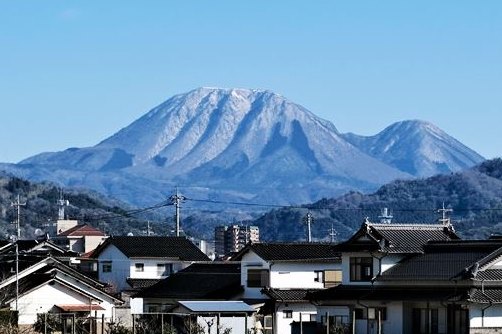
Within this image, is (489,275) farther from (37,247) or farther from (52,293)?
(37,247)

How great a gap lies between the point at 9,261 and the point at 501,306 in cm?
2157

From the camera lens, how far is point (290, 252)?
56.4 metres

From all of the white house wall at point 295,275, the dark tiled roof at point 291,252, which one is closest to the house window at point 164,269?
the dark tiled roof at point 291,252

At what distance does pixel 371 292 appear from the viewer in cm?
4878

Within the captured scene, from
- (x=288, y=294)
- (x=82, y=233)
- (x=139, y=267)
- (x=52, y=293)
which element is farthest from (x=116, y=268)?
(x=82, y=233)

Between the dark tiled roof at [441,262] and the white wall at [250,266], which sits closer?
the dark tiled roof at [441,262]

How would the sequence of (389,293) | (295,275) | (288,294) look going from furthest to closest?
(295,275) < (288,294) < (389,293)

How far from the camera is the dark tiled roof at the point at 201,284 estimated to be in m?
57.4

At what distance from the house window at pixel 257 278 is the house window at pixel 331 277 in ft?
8.41

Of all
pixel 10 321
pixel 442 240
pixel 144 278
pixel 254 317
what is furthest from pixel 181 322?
pixel 144 278

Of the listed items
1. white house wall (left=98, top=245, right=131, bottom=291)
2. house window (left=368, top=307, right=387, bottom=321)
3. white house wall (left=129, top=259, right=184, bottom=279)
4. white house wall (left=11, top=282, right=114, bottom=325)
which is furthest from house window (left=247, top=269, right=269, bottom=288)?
white house wall (left=98, top=245, right=131, bottom=291)

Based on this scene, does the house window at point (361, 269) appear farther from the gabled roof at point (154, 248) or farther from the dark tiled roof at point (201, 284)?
the gabled roof at point (154, 248)

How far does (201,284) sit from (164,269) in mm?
8498

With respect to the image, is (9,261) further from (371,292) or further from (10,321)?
(371,292)
